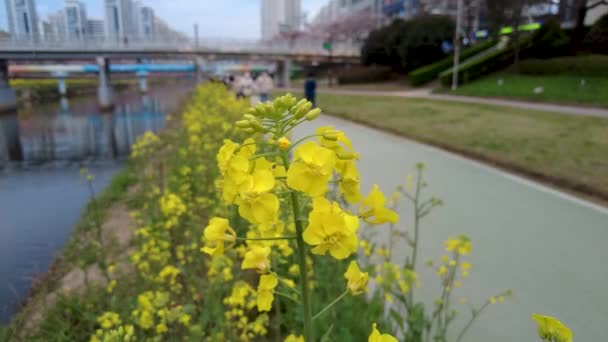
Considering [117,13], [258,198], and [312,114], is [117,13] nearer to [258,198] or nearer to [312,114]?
[312,114]

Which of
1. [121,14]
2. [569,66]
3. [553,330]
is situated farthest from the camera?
[569,66]

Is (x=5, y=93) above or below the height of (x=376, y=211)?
below

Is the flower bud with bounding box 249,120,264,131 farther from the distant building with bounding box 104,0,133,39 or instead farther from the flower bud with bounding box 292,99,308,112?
the distant building with bounding box 104,0,133,39

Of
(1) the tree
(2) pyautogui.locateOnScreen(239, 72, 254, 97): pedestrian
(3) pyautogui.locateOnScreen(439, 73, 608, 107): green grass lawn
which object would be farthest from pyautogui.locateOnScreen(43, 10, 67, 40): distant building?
(3) pyautogui.locateOnScreen(439, 73, 608, 107): green grass lawn

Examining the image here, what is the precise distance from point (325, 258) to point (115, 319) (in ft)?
4.38

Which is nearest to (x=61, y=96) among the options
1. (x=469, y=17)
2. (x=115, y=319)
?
(x=469, y=17)

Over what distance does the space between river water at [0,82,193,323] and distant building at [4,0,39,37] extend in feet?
9.61

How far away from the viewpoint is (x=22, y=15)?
5672mm

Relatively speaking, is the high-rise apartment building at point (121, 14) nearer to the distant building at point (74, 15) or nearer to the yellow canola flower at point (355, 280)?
the distant building at point (74, 15)

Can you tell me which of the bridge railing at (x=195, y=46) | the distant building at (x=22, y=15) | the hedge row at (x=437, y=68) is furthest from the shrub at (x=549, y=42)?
the bridge railing at (x=195, y=46)

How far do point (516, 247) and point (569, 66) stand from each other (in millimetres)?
16662

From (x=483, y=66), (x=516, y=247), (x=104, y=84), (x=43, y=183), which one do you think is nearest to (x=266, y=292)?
(x=516, y=247)

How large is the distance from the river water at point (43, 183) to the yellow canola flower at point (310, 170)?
15.1ft

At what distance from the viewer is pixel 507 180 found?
618cm
